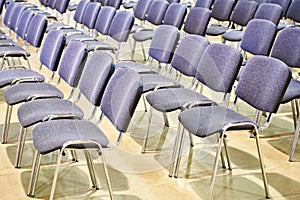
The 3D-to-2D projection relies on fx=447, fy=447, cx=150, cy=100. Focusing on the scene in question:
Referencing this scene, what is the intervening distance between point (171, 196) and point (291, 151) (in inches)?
48.1

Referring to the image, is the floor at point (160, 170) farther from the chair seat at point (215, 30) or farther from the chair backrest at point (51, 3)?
the chair backrest at point (51, 3)

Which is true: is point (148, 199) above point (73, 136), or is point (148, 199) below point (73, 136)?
below

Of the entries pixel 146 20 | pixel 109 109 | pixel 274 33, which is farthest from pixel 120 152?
pixel 146 20

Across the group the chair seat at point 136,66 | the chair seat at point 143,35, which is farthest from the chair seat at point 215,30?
the chair seat at point 136,66

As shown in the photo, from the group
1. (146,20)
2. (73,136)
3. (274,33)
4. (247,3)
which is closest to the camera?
(73,136)

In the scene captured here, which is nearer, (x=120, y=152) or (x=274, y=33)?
(x=120, y=152)

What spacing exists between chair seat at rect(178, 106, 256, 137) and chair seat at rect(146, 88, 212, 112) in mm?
191

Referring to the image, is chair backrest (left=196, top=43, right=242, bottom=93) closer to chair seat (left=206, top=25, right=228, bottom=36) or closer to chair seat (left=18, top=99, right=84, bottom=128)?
chair seat (left=18, top=99, right=84, bottom=128)

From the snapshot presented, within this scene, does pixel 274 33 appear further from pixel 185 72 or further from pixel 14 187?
pixel 14 187

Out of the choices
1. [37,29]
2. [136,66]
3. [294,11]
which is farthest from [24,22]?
[294,11]

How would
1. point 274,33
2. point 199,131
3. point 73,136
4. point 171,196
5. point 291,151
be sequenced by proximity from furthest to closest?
point 274,33 → point 291,151 → point 171,196 → point 199,131 → point 73,136

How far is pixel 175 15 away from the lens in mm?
5684

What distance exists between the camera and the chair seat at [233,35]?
5.64m

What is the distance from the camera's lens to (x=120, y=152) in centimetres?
373
